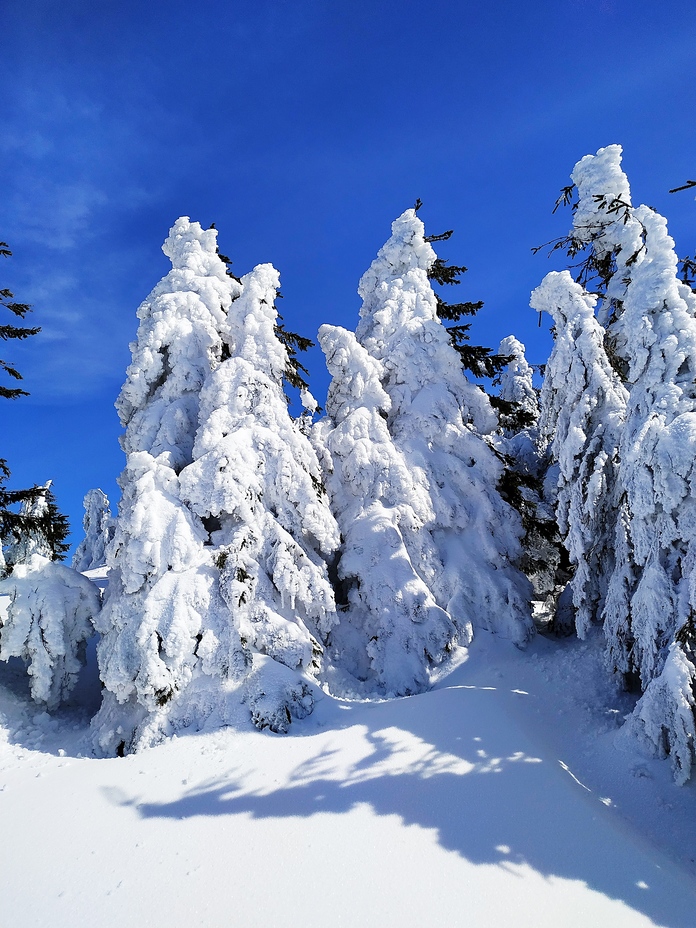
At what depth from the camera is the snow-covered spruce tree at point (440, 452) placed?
13.2 metres

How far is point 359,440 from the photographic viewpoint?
1505 centimetres

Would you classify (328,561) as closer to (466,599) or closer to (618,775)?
(466,599)

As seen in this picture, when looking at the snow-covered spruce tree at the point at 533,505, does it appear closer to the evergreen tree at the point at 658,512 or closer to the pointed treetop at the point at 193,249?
the evergreen tree at the point at 658,512

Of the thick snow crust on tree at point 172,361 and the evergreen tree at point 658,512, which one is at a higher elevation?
the thick snow crust on tree at point 172,361

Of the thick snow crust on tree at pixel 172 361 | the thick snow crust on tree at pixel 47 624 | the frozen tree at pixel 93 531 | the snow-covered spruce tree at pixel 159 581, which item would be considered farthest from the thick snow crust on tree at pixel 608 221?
the frozen tree at pixel 93 531

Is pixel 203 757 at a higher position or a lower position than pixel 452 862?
higher

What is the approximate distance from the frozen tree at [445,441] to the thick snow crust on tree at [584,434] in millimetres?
1909

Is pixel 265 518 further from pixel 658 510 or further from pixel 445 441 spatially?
pixel 658 510

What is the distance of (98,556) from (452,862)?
36282mm

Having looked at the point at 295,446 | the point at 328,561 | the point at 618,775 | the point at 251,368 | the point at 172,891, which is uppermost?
the point at 251,368

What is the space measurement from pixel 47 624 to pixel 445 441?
485 inches

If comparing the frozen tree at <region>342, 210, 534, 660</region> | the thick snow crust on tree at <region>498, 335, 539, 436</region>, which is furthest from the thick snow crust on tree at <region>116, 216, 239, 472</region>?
the thick snow crust on tree at <region>498, 335, 539, 436</region>

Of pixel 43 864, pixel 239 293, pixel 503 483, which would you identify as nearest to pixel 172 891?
pixel 43 864

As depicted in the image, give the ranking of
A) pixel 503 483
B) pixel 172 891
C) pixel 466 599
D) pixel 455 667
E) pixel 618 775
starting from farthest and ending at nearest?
pixel 503 483 < pixel 466 599 < pixel 455 667 < pixel 618 775 < pixel 172 891
